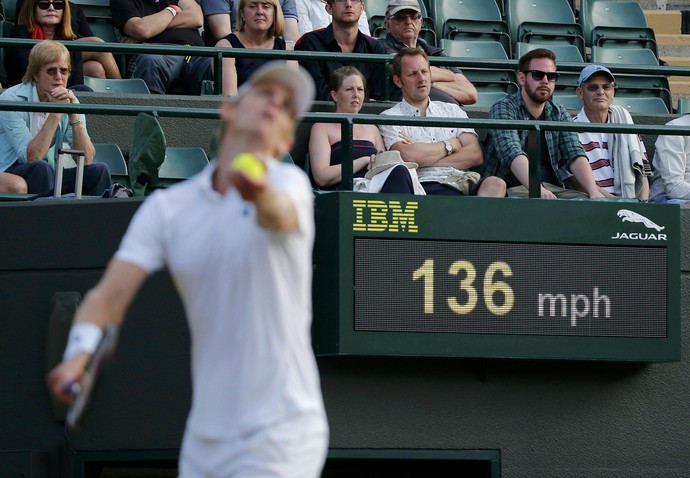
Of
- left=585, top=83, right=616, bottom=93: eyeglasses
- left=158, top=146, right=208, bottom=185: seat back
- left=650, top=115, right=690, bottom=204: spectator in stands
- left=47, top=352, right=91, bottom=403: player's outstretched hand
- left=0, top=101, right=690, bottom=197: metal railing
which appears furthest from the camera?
left=585, top=83, right=616, bottom=93: eyeglasses

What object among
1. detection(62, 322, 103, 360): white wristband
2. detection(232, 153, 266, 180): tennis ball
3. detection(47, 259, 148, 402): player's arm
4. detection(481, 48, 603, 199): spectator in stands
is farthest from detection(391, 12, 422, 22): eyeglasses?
detection(232, 153, 266, 180): tennis ball

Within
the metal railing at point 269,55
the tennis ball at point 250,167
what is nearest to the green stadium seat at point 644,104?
the metal railing at point 269,55

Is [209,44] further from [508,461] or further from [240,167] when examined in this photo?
[240,167]

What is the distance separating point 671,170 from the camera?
9.92 meters

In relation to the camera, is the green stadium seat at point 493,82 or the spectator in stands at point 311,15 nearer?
the green stadium seat at point 493,82

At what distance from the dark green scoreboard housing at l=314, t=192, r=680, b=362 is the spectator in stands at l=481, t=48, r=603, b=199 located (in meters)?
0.67

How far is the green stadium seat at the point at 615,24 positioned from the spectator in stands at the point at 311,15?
8.37 feet

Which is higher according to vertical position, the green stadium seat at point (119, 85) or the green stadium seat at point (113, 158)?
the green stadium seat at point (119, 85)

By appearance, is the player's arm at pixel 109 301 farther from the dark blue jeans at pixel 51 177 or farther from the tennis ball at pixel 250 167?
the dark blue jeans at pixel 51 177

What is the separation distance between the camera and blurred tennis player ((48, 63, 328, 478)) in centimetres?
438

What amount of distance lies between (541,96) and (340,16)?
1794 millimetres

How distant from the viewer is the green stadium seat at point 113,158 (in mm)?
9633

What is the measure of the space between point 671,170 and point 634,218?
4.45ft

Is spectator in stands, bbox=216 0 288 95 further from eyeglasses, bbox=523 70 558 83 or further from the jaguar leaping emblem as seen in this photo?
the jaguar leaping emblem
